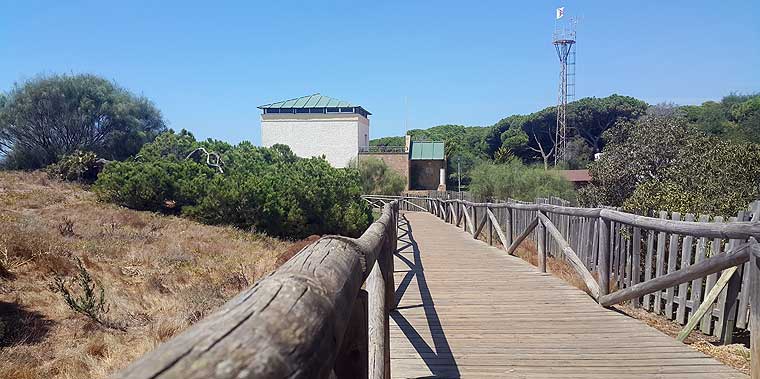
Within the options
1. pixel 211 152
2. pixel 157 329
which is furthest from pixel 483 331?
pixel 211 152

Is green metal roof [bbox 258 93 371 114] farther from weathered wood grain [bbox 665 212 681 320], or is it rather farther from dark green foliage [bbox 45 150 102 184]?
weathered wood grain [bbox 665 212 681 320]

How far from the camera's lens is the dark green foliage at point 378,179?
1998 inches

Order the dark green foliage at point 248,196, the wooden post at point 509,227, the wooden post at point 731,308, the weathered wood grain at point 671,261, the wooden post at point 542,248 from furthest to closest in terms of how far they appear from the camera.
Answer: the dark green foliage at point 248,196, the wooden post at point 509,227, the wooden post at point 542,248, the weathered wood grain at point 671,261, the wooden post at point 731,308

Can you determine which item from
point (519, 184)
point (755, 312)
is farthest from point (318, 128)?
point (755, 312)

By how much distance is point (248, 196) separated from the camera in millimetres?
21922

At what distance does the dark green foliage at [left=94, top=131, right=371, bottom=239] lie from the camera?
865 inches

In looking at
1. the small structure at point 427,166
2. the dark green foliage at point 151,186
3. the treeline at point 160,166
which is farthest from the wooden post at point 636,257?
the small structure at point 427,166

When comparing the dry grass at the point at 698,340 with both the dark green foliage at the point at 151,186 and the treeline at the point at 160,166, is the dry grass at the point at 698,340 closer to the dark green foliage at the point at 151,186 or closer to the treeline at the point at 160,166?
the treeline at the point at 160,166

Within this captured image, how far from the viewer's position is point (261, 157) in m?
32.5

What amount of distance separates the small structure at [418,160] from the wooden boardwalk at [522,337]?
50014mm

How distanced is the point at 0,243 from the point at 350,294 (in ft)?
37.3

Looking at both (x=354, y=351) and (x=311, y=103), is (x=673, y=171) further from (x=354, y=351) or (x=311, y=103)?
(x=311, y=103)

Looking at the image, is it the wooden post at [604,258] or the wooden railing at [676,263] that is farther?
the wooden post at [604,258]

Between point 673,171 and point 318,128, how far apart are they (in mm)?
48100
